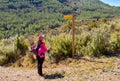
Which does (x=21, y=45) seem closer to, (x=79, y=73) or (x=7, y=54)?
(x=7, y=54)

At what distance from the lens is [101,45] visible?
12.1 meters

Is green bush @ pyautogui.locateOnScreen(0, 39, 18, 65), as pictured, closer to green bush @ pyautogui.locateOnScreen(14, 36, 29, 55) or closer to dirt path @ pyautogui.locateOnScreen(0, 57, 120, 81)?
green bush @ pyautogui.locateOnScreen(14, 36, 29, 55)

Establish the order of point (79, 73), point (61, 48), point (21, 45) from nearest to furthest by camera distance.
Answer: point (79, 73) < point (61, 48) < point (21, 45)

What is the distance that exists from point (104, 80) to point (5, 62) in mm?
5542

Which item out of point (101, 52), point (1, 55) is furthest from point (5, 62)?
point (101, 52)

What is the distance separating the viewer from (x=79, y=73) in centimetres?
938

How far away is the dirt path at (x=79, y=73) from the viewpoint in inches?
350

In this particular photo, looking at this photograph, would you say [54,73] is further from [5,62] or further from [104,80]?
[5,62]

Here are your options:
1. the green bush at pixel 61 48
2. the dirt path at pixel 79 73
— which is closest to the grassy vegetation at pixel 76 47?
the green bush at pixel 61 48

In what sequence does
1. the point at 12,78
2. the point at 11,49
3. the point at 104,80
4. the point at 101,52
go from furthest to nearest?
1. the point at 11,49
2. the point at 101,52
3. the point at 12,78
4. the point at 104,80

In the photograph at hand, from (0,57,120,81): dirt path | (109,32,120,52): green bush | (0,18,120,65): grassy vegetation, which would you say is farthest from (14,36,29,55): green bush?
(109,32,120,52): green bush

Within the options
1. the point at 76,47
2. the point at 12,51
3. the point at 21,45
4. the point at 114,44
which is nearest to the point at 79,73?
the point at 76,47

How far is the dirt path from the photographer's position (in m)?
8.90

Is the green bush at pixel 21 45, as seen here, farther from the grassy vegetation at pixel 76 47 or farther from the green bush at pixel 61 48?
the green bush at pixel 61 48
